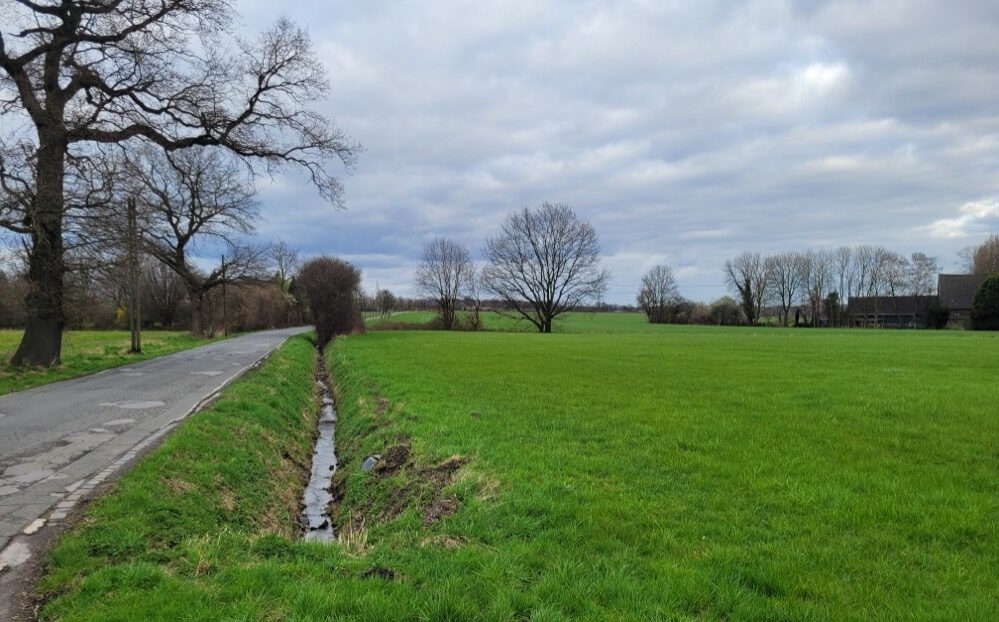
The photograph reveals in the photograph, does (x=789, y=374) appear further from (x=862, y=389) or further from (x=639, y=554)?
(x=639, y=554)

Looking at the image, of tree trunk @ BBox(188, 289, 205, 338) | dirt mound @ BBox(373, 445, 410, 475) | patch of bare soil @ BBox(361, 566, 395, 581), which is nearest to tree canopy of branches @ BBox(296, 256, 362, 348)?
tree trunk @ BBox(188, 289, 205, 338)

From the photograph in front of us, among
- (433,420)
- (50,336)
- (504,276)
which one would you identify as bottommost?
(433,420)

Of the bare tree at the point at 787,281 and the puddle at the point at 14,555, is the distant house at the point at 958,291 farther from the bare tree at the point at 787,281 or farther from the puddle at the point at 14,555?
the puddle at the point at 14,555

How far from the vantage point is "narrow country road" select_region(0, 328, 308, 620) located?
5133 millimetres

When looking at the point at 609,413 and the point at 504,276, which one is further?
the point at 504,276

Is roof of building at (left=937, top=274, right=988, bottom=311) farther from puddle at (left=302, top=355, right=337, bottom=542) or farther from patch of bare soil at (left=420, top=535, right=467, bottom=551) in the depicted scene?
patch of bare soil at (left=420, top=535, right=467, bottom=551)

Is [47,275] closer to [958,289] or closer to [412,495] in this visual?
[412,495]

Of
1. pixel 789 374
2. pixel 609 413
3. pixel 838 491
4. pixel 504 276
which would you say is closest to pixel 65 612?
pixel 838 491

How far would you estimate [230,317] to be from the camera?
56.1m

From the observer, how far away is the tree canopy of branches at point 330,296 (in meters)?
37.2

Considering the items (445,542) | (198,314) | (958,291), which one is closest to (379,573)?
(445,542)

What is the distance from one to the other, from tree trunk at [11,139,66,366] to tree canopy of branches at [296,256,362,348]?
20.1 meters

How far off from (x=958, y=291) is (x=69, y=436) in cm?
9967

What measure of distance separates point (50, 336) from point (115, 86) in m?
7.60
